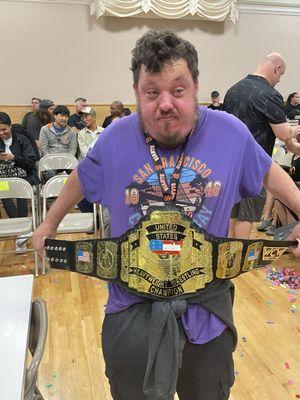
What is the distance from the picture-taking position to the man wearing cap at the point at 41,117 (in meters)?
5.72

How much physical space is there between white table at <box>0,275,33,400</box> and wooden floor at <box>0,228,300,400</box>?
2.79 ft

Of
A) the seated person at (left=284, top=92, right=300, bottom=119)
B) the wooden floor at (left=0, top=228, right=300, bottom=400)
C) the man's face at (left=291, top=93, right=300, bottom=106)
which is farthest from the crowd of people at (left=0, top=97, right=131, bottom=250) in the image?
the man's face at (left=291, top=93, right=300, bottom=106)

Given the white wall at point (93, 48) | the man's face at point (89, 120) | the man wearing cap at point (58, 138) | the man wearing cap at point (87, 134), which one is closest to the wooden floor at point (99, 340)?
the man wearing cap at point (87, 134)

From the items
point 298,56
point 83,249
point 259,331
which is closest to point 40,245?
point 83,249

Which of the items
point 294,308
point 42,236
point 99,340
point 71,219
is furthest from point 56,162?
point 42,236

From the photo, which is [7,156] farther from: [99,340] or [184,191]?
[184,191]

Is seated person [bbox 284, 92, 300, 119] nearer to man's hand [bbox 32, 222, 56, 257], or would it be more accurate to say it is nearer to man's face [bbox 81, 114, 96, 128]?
man's face [bbox 81, 114, 96, 128]

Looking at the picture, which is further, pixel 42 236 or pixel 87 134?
pixel 87 134

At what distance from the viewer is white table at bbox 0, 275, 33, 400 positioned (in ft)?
3.01

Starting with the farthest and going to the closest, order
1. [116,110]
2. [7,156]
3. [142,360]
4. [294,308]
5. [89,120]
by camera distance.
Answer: [116,110], [89,120], [7,156], [294,308], [142,360]

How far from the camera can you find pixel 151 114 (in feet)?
3.25

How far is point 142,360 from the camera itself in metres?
1.11

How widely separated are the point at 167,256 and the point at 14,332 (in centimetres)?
52

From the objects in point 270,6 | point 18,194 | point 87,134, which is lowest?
point 18,194
